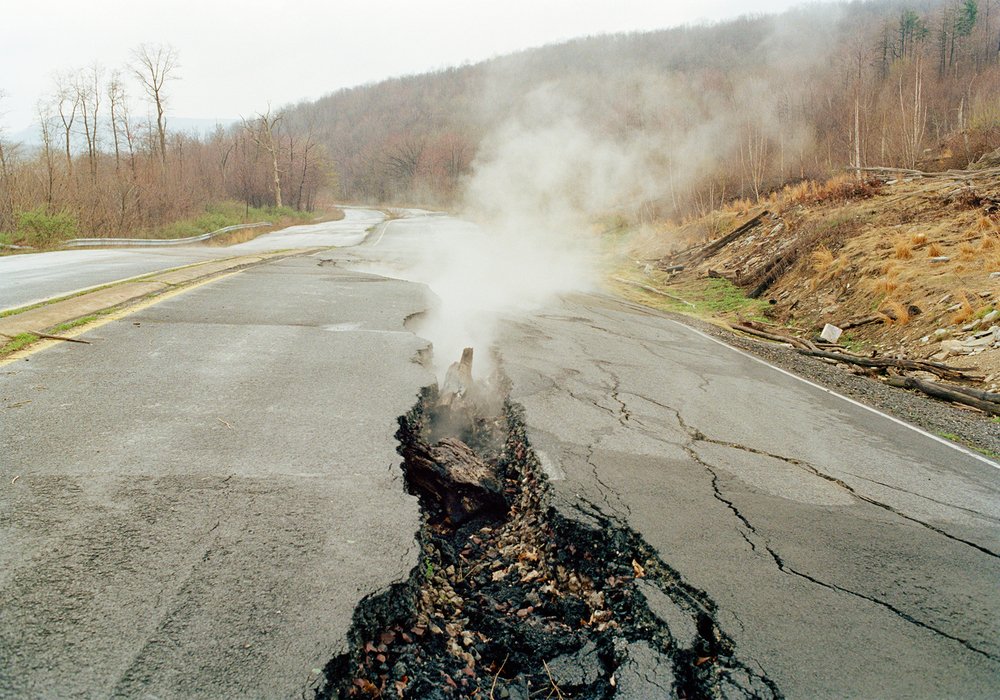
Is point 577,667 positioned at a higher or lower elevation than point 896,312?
lower

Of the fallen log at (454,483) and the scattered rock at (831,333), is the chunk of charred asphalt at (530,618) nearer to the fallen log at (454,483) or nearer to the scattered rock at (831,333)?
the fallen log at (454,483)

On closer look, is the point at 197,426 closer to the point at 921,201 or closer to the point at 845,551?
the point at 845,551

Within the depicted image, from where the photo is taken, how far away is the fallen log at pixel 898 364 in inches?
322

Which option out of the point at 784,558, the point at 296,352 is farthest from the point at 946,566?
the point at 296,352

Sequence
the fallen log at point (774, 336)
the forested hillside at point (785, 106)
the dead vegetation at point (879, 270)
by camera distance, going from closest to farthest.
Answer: the dead vegetation at point (879, 270) → the fallen log at point (774, 336) → the forested hillside at point (785, 106)

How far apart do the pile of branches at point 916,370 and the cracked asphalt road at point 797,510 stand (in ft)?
5.47

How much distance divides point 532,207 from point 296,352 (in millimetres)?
22792

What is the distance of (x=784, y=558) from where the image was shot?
3268 mm

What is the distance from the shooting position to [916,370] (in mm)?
8711

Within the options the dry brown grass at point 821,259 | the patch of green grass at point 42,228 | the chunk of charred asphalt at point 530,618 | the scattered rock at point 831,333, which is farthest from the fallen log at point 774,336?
the patch of green grass at point 42,228

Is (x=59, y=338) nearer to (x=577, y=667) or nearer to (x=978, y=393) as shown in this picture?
(x=577, y=667)

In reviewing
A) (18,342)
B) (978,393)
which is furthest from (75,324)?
(978,393)

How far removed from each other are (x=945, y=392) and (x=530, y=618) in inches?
279

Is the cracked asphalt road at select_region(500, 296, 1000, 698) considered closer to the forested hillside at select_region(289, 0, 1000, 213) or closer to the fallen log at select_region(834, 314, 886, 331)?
the fallen log at select_region(834, 314, 886, 331)
